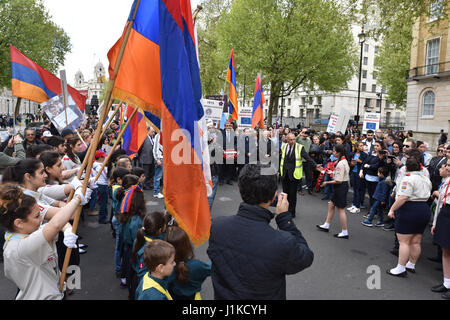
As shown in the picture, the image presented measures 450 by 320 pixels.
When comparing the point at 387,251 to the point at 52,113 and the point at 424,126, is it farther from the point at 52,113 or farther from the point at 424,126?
the point at 424,126

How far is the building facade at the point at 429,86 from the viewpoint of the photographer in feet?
76.5

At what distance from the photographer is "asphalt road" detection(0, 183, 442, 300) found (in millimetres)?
4012

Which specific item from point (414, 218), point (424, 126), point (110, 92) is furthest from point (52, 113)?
point (424, 126)

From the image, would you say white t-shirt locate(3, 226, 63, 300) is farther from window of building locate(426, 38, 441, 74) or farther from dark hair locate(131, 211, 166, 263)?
window of building locate(426, 38, 441, 74)

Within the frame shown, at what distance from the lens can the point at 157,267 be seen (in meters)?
2.40

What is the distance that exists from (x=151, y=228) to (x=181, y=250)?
1.57 feet

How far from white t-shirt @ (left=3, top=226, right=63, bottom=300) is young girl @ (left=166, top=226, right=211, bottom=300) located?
0.92m

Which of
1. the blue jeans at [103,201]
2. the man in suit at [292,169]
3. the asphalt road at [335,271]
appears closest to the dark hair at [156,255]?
the asphalt road at [335,271]

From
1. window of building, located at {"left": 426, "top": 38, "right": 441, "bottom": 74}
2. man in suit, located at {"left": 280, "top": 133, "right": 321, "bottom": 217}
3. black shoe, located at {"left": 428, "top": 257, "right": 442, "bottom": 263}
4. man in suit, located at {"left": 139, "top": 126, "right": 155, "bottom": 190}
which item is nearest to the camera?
black shoe, located at {"left": 428, "top": 257, "right": 442, "bottom": 263}

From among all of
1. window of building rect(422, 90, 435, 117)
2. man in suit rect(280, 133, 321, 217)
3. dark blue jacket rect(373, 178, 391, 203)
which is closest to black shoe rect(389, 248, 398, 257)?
dark blue jacket rect(373, 178, 391, 203)

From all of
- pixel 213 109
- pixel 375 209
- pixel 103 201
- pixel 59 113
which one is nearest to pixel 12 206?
pixel 103 201

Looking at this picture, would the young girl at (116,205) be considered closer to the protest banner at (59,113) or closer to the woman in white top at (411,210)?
the protest banner at (59,113)
